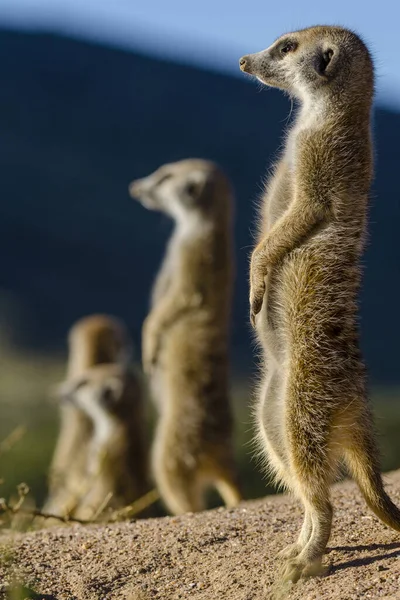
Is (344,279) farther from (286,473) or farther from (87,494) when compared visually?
(87,494)

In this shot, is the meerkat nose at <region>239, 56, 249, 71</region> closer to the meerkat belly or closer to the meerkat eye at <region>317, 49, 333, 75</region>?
the meerkat eye at <region>317, 49, 333, 75</region>

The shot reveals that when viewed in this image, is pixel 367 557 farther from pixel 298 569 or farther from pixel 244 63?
pixel 244 63

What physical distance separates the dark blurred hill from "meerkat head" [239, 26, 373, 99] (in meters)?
17.2

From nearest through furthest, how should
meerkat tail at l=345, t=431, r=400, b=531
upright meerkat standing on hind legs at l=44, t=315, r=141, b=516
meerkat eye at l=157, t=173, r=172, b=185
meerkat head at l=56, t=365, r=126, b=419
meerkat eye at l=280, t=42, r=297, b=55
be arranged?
1. meerkat tail at l=345, t=431, r=400, b=531
2. meerkat eye at l=280, t=42, r=297, b=55
3. meerkat head at l=56, t=365, r=126, b=419
4. meerkat eye at l=157, t=173, r=172, b=185
5. upright meerkat standing on hind legs at l=44, t=315, r=141, b=516

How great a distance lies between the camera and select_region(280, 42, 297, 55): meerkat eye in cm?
443

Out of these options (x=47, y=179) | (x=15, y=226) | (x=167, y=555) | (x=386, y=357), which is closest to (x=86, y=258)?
(x=15, y=226)

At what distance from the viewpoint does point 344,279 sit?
3.93 m

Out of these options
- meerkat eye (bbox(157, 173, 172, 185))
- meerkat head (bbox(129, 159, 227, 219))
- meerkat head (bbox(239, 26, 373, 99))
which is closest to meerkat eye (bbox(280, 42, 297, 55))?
meerkat head (bbox(239, 26, 373, 99))

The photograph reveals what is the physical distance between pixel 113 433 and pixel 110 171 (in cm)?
2808

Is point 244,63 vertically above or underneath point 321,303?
above

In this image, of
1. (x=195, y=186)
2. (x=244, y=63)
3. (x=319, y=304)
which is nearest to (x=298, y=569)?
(x=319, y=304)

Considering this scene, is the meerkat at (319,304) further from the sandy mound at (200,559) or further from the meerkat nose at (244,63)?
the meerkat nose at (244,63)

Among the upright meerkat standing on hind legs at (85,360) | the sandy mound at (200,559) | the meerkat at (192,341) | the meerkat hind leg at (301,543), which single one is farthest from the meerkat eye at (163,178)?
the meerkat hind leg at (301,543)

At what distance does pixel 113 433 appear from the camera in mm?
8453
